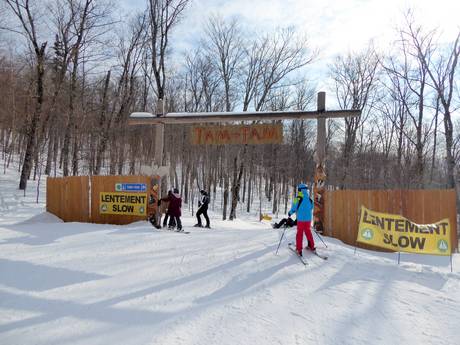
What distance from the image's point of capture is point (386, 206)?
8.60 meters

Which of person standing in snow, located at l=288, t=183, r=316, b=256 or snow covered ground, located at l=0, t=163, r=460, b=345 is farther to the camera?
person standing in snow, located at l=288, t=183, r=316, b=256

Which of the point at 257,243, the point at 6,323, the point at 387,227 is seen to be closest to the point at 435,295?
the point at 387,227

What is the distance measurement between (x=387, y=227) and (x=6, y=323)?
7.81 m

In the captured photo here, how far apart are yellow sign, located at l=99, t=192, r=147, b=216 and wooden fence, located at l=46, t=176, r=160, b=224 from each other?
0.15m

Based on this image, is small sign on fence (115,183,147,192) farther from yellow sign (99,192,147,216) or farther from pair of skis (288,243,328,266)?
pair of skis (288,243,328,266)

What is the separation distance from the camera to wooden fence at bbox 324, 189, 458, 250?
7.97 metres

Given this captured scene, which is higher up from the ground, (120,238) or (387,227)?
(387,227)

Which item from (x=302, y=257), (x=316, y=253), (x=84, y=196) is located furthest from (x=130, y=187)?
(x=316, y=253)

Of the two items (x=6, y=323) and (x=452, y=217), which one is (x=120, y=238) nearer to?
(x=6, y=323)

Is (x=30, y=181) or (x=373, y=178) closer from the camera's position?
(x=30, y=181)

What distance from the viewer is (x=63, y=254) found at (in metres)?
6.56

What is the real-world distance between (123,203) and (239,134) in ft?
16.1

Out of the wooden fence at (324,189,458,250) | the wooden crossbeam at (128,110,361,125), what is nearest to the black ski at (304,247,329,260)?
the wooden fence at (324,189,458,250)

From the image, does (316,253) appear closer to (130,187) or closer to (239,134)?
(239,134)
